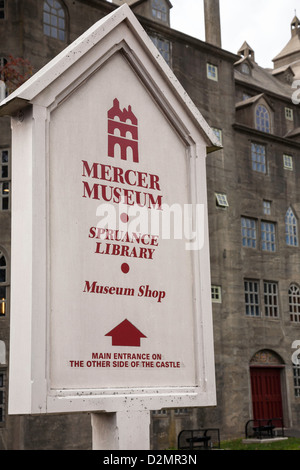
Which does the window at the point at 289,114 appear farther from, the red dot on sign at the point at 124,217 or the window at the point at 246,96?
the red dot on sign at the point at 124,217

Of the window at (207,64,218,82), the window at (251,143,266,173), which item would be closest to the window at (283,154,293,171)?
the window at (251,143,266,173)

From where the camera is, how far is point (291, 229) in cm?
3284

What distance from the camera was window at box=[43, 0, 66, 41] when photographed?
2475 cm

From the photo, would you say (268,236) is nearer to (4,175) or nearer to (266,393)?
(266,393)

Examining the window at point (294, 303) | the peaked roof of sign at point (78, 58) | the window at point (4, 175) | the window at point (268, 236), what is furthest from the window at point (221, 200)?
the peaked roof of sign at point (78, 58)

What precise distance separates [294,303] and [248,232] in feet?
14.5

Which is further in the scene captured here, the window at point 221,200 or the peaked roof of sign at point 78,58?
the window at point 221,200

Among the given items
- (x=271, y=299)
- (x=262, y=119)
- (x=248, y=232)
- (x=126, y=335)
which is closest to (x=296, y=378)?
(x=271, y=299)

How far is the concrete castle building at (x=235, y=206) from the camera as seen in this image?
982 inches

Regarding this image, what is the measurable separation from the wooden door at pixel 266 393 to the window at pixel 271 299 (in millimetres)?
2483

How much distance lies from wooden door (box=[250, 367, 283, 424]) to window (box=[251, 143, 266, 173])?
9.25 m

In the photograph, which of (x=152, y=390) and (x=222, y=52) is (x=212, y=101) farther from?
(x=152, y=390)

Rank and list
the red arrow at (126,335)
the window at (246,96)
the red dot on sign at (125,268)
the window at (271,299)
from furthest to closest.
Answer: the window at (246,96) → the window at (271,299) → the red dot on sign at (125,268) → the red arrow at (126,335)

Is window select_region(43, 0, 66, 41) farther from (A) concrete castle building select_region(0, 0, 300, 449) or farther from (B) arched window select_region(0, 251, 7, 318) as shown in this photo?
(B) arched window select_region(0, 251, 7, 318)
